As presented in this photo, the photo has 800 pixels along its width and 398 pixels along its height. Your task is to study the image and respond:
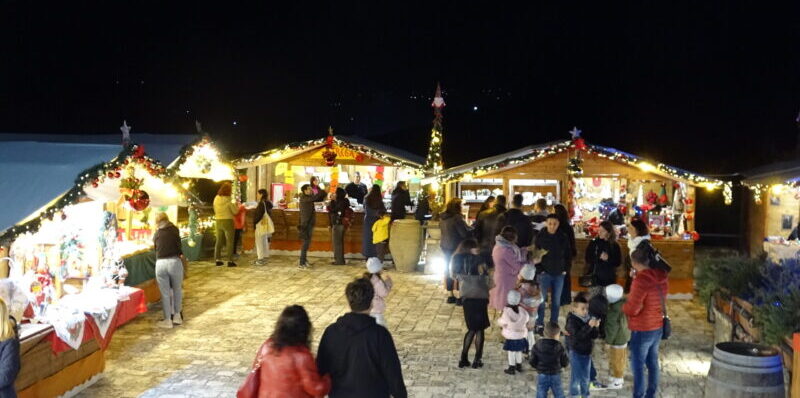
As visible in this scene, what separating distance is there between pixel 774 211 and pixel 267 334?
13226 mm

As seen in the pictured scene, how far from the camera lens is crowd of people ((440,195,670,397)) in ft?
20.8

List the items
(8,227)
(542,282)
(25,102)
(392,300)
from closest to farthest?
1. (8,227)
2. (542,282)
3. (392,300)
4. (25,102)

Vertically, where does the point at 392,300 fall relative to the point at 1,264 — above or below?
below

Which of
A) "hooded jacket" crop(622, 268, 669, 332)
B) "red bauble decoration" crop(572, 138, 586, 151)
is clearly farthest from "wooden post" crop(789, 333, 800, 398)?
"red bauble decoration" crop(572, 138, 586, 151)

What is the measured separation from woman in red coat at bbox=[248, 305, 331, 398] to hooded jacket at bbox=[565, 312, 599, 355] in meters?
2.90

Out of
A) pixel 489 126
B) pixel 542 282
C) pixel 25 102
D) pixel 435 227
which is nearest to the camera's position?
pixel 542 282

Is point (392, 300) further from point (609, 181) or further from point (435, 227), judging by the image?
point (609, 181)

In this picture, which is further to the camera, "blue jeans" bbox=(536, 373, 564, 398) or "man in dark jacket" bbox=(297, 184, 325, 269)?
"man in dark jacket" bbox=(297, 184, 325, 269)

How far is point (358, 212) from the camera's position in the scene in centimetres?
1634

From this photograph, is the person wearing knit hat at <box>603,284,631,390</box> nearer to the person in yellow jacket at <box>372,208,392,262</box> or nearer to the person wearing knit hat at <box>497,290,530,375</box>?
the person wearing knit hat at <box>497,290,530,375</box>

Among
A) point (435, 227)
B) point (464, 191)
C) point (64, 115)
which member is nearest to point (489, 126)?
point (64, 115)

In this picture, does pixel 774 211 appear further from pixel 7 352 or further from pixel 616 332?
pixel 7 352

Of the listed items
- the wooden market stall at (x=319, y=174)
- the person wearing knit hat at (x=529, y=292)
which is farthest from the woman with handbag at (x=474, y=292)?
the wooden market stall at (x=319, y=174)

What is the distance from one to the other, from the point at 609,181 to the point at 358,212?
17.9ft
